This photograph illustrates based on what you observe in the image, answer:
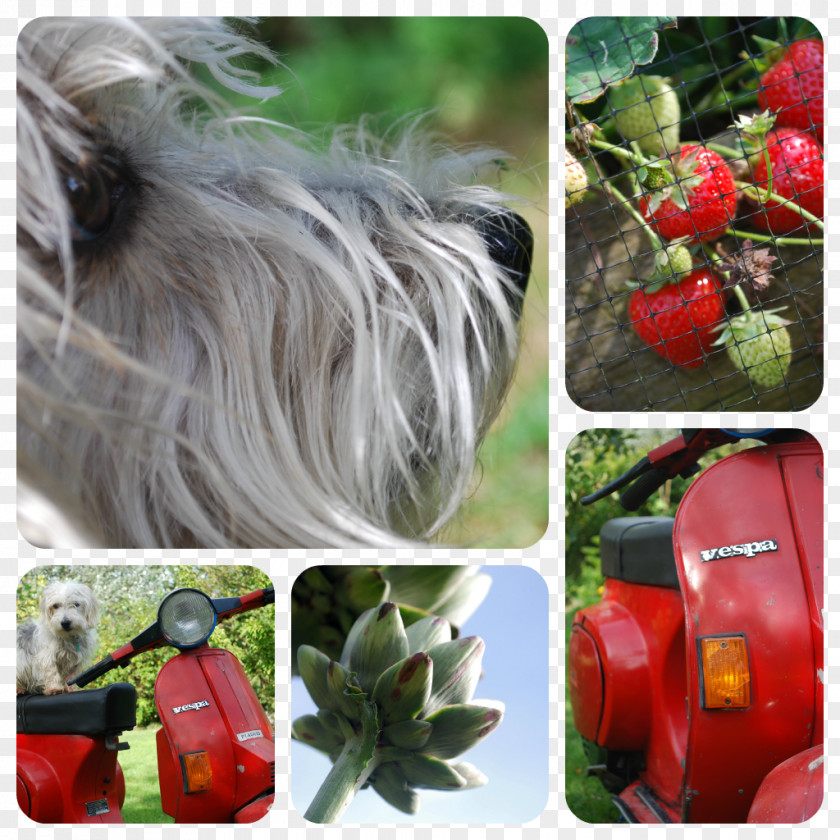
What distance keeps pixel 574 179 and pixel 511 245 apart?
0.50 ft

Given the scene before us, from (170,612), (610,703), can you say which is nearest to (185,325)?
(170,612)

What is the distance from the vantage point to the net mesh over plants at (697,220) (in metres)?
0.83

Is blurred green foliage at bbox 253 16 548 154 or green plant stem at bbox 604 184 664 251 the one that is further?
blurred green foliage at bbox 253 16 548 154

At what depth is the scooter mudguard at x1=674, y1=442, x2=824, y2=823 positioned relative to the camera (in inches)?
27.9

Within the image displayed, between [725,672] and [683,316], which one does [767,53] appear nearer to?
[683,316]

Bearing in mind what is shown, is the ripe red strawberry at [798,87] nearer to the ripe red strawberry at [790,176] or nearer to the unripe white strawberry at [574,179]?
the ripe red strawberry at [790,176]

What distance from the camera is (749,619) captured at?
2.37 ft

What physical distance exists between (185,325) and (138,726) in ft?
1.39

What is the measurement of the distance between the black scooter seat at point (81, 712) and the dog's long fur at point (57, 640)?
16mm

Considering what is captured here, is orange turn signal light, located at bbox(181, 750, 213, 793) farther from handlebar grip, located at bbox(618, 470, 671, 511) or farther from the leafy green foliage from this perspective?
the leafy green foliage

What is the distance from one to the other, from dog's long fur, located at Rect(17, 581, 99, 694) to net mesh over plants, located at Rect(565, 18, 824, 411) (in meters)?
0.57

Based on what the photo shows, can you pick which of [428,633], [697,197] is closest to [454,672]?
[428,633]

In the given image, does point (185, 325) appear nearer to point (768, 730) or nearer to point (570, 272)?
point (570, 272)

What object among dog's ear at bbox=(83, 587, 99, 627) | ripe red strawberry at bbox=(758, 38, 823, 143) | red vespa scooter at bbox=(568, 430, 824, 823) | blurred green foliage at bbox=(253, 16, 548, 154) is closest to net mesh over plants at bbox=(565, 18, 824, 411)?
ripe red strawberry at bbox=(758, 38, 823, 143)
